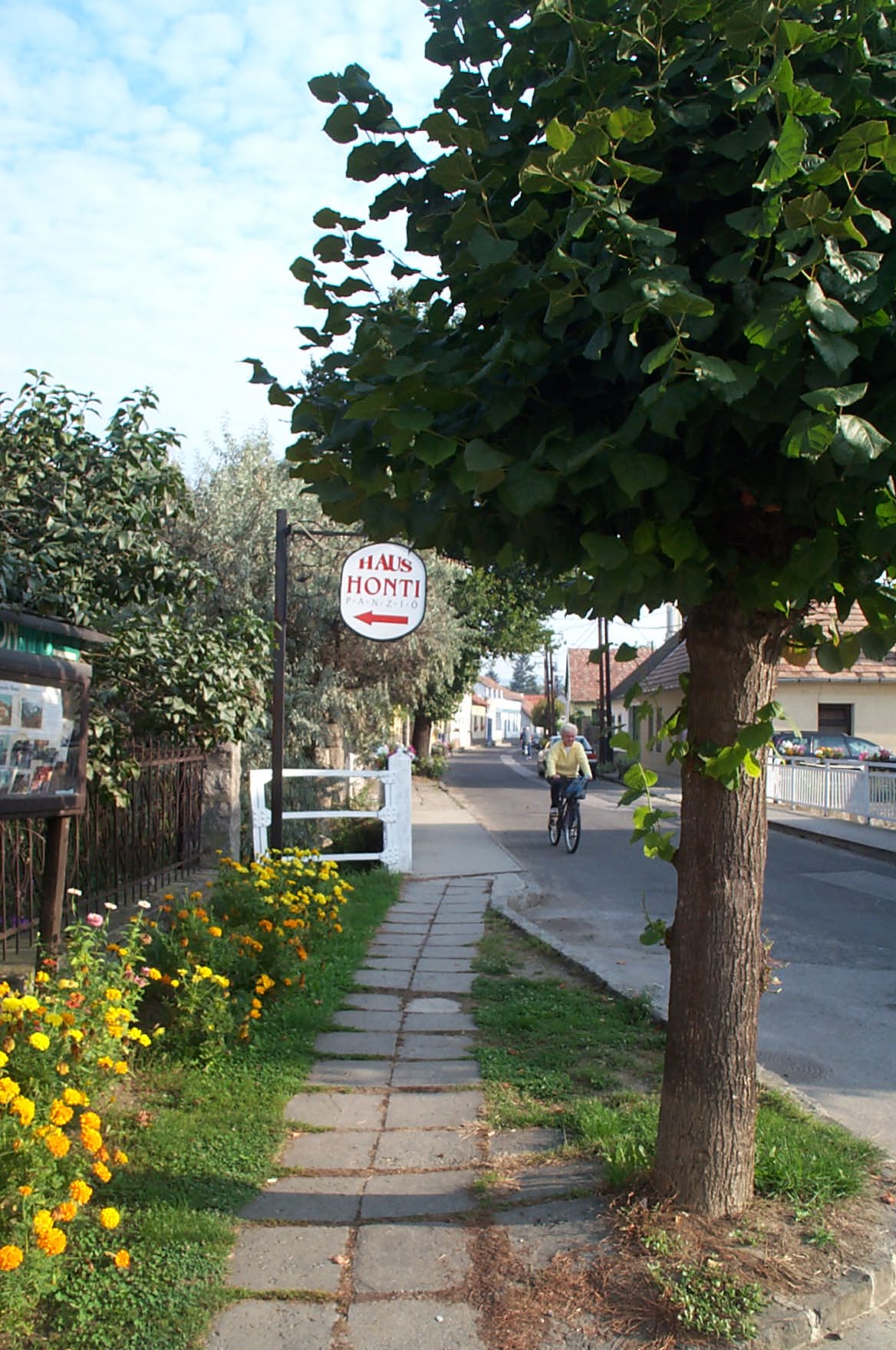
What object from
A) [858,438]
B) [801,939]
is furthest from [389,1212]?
[801,939]

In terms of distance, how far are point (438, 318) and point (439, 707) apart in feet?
85.6

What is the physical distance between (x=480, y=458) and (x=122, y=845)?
5.34 metres

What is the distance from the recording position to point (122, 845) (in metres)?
7.11

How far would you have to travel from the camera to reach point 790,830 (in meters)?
19.2

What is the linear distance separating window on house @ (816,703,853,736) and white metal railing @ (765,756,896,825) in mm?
6940

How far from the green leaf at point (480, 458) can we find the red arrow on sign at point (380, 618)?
7785mm

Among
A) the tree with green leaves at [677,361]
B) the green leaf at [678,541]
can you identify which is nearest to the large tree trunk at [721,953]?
the tree with green leaves at [677,361]

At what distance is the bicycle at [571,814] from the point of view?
14969 mm

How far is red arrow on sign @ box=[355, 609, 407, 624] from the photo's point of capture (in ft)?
34.0

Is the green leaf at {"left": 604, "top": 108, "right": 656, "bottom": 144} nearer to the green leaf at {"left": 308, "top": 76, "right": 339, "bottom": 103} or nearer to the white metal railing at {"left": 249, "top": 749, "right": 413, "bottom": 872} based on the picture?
the green leaf at {"left": 308, "top": 76, "right": 339, "bottom": 103}

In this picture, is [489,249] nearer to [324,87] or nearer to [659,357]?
[659,357]

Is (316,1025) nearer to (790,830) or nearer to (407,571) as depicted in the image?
(407,571)

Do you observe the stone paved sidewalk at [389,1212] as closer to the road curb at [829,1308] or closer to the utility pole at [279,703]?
the road curb at [829,1308]

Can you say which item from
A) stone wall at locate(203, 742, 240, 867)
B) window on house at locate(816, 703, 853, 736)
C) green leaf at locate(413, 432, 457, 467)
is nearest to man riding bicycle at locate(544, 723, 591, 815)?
stone wall at locate(203, 742, 240, 867)
